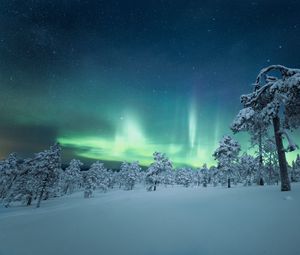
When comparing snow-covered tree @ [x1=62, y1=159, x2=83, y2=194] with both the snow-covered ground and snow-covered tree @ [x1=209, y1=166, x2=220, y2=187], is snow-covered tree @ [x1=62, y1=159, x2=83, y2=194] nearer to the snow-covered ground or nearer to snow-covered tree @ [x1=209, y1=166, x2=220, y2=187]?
snow-covered tree @ [x1=209, y1=166, x2=220, y2=187]

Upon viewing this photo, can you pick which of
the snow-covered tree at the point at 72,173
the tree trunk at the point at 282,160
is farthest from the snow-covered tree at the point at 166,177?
the tree trunk at the point at 282,160

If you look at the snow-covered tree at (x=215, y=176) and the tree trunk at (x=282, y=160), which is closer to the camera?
the tree trunk at (x=282, y=160)

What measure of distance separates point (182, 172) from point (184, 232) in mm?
108108

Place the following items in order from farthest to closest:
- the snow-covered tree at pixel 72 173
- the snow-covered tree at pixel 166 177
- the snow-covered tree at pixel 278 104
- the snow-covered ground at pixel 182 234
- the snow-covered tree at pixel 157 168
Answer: the snow-covered tree at pixel 72 173, the snow-covered tree at pixel 166 177, the snow-covered tree at pixel 157 168, the snow-covered tree at pixel 278 104, the snow-covered ground at pixel 182 234

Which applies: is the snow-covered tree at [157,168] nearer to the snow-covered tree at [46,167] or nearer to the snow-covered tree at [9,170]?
the snow-covered tree at [46,167]

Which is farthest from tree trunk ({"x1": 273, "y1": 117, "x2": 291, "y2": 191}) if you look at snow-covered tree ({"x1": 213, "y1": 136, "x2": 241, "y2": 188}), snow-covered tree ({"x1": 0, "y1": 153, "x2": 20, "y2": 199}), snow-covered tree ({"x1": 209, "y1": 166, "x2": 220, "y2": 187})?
snow-covered tree ({"x1": 0, "y1": 153, "x2": 20, "y2": 199})

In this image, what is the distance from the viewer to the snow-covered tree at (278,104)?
1333 centimetres

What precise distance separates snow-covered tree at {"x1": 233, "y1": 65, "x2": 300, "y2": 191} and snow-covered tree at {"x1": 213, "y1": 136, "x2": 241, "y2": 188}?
81.2 ft

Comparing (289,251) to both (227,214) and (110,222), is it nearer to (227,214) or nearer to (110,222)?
(227,214)

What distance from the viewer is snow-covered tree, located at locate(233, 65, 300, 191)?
13328mm

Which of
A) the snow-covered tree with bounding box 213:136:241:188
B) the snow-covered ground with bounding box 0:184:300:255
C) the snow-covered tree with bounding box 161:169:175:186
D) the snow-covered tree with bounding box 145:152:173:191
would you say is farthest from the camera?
the snow-covered tree with bounding box 161:169:175:186

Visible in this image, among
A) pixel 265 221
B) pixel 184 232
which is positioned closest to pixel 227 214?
pixel 265 221

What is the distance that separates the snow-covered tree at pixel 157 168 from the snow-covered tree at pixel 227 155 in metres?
16.6

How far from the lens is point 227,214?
29.6 feet
